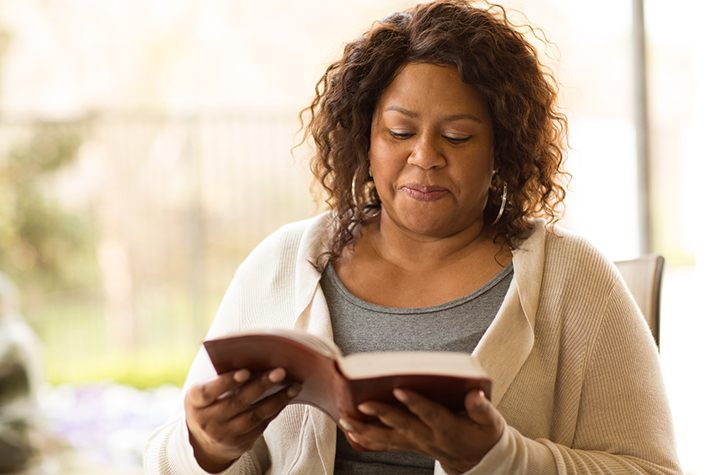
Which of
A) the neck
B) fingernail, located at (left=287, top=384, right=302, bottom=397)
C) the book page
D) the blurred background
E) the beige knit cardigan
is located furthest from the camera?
the blurred background

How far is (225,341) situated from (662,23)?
2.53 m

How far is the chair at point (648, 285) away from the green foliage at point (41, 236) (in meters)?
3.64

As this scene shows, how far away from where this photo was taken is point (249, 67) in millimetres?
5516

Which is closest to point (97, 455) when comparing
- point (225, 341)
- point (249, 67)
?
point (249, 67)

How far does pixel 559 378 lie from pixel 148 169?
11.9 feet

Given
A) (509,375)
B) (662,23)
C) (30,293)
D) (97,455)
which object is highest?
(662,23)

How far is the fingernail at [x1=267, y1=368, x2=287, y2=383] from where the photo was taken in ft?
4.61

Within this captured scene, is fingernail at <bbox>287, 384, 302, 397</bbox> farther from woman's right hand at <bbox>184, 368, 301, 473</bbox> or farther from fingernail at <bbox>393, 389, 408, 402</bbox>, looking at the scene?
fingernail at <bbox>393, 389, 408, 402</bbox>

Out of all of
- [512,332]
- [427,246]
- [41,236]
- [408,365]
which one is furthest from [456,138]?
[41,236]

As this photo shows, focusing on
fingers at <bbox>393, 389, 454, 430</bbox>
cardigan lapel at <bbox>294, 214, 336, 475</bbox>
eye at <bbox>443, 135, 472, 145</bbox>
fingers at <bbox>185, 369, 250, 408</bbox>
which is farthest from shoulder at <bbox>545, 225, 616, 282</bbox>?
fingers at <bbox>185, 369, 250, 408</bbox>

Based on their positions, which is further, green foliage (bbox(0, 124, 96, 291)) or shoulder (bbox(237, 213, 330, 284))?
green foliage (bbox(0, 124, 96, 291))

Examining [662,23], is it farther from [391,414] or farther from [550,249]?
[391,414]

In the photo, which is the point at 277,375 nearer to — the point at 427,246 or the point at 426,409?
the point at 426,409

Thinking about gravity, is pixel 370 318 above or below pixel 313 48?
below
